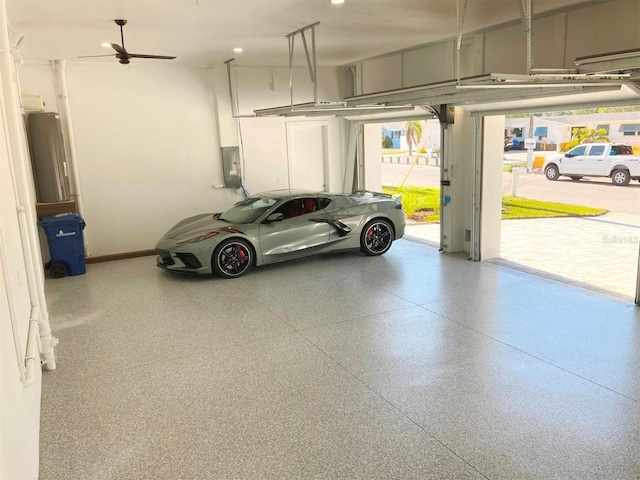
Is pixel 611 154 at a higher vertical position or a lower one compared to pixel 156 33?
lower

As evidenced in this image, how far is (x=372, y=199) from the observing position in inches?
320

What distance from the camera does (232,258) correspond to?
23.0ft

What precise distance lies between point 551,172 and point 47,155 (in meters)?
12.3

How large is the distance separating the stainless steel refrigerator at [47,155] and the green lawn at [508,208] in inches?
361

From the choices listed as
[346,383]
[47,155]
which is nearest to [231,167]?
[47,155]

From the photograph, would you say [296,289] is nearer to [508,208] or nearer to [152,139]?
[152,139]

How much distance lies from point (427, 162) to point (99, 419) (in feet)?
50.1

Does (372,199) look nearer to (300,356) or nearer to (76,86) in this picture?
(300,356)

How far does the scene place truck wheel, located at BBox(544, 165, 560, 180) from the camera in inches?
526

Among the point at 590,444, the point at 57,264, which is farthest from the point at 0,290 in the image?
the point at 57,264

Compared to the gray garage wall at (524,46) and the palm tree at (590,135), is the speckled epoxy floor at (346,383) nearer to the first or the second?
the gray garage wall at (524,46)

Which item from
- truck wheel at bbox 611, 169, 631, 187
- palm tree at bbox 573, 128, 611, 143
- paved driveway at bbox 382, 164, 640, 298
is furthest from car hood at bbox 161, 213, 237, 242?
truck wheel at bbox 611, 169, 631, 187

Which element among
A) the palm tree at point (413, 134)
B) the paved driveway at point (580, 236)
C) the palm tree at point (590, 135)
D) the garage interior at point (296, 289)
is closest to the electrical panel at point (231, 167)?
the garage interior at point (296, 289)

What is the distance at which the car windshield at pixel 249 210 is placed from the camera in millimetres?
7338
